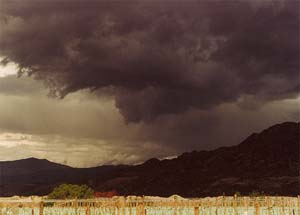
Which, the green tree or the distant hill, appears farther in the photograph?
the distant hill

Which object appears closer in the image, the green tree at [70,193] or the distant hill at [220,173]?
the green tree at [70,193]

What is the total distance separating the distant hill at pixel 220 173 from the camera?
260 feet

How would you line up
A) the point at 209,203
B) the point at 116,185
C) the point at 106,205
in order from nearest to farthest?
1. the point at 209,203
2. the point at 106,205
3. the point at 116,185

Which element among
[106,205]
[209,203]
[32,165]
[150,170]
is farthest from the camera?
[32,165]

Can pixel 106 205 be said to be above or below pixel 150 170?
below

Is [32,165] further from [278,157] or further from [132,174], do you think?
[278,157]

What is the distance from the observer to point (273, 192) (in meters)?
71.1

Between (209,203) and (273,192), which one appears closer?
(209,203)

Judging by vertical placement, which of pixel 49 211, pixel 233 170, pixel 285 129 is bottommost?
pixel 49 211

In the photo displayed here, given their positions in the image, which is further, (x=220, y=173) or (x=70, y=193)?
(x=220, y=173)

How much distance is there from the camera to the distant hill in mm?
79188

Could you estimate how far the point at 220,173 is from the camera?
303ft

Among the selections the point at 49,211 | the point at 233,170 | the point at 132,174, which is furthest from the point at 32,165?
the point at 49,211

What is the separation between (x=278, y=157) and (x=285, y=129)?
11952mm
